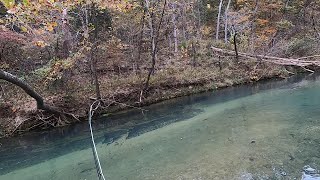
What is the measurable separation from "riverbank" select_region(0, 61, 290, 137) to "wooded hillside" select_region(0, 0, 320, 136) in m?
0.04

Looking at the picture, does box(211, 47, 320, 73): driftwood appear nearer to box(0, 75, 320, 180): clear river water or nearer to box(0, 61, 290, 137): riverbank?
box(0, 61, 290, 137): riverbank

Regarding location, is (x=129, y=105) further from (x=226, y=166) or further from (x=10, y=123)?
(x=226, y=166)

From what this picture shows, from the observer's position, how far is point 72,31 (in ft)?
58.2

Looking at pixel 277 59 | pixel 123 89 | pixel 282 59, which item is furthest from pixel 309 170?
pixel 277 59

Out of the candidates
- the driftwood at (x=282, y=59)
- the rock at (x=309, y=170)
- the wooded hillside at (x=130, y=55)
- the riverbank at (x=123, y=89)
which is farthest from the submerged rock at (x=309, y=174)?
the driftwood at (x=282, y=59)

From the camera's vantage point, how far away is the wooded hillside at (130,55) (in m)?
13.0

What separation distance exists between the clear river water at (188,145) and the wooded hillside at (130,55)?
1352 mm

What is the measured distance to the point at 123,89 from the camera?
1541cm

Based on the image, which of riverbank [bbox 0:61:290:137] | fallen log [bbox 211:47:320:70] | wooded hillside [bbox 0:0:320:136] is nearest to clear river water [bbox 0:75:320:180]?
riverbank [bbox 0:61:290:137]

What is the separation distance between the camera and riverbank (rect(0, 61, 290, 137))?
12.6 metres

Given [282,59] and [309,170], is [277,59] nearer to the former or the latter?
[282,59]

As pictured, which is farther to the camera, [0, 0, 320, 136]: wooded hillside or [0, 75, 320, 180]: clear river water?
[0, 0, 320, 136]: wooded hillside

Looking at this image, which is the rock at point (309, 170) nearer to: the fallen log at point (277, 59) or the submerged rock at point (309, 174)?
the submerged rock at point (309, 174)

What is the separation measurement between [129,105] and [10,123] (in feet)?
16.7
